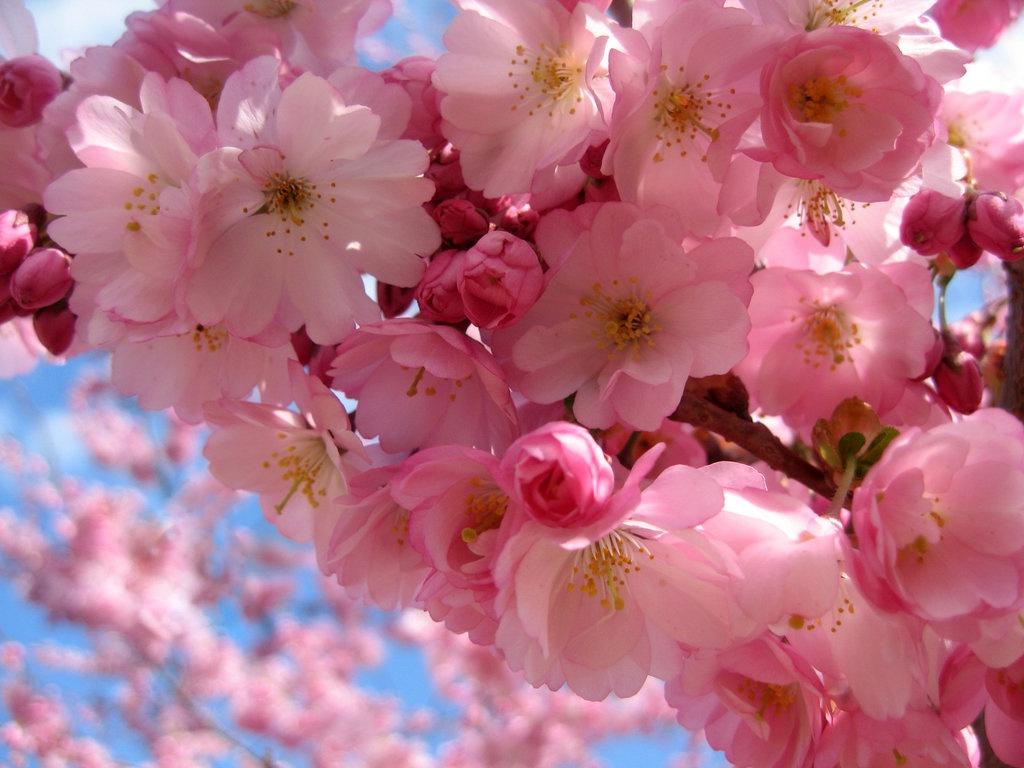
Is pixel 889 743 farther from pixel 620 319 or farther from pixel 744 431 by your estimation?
pixel 620 319

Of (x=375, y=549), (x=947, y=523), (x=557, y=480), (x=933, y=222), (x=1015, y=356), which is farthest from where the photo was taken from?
(x=1015, y=356)

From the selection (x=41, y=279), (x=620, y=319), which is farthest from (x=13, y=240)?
(x=620, y=319)

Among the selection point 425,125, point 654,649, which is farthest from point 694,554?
point 425,125

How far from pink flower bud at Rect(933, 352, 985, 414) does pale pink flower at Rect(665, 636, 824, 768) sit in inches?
16.2

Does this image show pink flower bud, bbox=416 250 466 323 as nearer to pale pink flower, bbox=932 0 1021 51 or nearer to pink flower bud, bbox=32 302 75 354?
pink flower bud, bbox=32 302 75 354

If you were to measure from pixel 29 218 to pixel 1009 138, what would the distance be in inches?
48.4

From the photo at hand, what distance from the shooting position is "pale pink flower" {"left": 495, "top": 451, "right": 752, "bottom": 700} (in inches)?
28.0

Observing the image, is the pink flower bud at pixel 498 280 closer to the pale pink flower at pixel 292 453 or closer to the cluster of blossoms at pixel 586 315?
the cluster of blossoms at pixel 586 315

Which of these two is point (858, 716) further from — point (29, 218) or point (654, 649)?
point (29, 218)

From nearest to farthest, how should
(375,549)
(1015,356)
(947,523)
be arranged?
(947,523), (375,549), (1015,356)

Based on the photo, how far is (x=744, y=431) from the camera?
0.97 metres

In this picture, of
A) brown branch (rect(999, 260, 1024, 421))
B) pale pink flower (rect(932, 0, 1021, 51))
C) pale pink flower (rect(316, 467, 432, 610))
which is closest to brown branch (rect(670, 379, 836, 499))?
pale pink flower (rect(316, 467, 432, 610))

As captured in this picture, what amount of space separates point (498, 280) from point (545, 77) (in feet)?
0.98

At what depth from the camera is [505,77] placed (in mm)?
937
